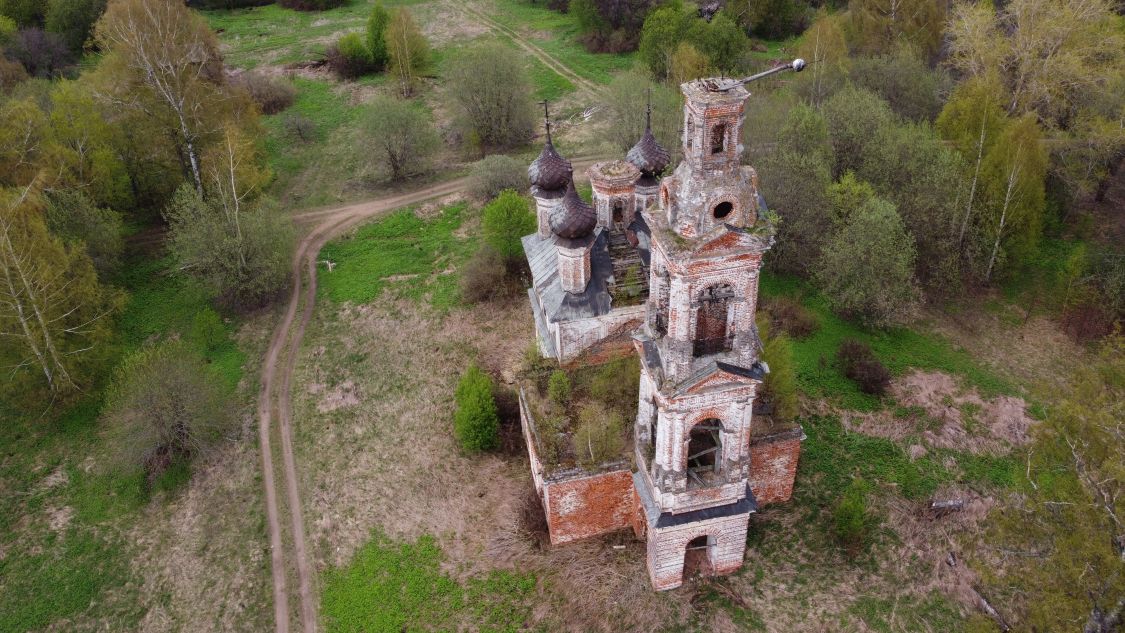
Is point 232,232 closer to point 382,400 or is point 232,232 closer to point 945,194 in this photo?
point 382,400

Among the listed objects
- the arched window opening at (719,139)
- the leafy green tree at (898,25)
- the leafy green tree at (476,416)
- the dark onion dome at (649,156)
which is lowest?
the leafy green tree at (476,416)

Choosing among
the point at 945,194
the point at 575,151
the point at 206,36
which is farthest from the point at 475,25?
the point at 945,194

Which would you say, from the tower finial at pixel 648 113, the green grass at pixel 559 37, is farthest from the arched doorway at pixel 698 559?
the green grass at pixel 559 37

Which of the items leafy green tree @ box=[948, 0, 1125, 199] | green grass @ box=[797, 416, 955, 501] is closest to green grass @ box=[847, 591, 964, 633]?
green grass @ box=[797, 416, 955, 501]

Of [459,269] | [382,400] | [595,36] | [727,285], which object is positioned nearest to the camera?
[727,285]

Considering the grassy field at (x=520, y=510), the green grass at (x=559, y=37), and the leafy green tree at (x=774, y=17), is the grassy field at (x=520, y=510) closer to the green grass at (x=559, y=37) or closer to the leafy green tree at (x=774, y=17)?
the green grass at (x=559, y=37)
